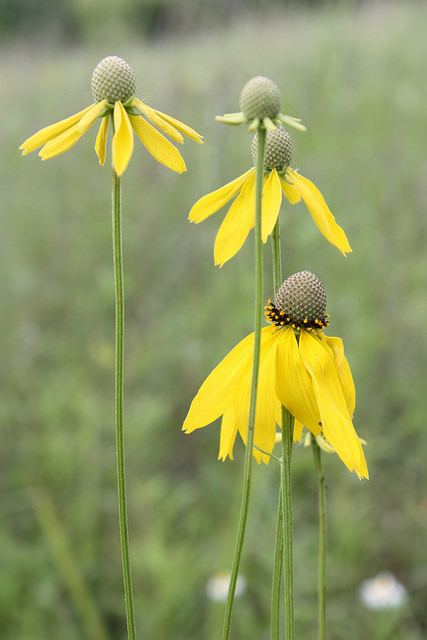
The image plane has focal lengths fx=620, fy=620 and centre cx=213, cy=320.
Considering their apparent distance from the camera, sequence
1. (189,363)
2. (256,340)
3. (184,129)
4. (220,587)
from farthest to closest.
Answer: (189,363) < (220,587) < (184,129) < (256,340)

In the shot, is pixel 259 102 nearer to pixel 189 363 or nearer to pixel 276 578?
pixel 276 578

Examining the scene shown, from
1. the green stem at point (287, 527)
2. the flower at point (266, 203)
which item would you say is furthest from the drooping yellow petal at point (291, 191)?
the green stem at point (287, 527)

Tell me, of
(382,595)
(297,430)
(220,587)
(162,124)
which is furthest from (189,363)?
(162,124)

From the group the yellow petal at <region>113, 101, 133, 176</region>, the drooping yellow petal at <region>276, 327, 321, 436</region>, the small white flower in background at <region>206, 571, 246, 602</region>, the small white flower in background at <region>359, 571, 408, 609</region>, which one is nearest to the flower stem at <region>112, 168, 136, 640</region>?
the yellow petal at <region>113, 101, 133, 176</region>

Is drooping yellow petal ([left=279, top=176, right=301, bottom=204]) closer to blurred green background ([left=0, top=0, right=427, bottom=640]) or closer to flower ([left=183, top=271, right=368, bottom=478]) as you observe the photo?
flower ([left=183, top=271, right=368, bottom=478])

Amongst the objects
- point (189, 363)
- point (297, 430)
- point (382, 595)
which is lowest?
point (382, 595)

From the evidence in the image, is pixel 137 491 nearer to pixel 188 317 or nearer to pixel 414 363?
pixel 188 317

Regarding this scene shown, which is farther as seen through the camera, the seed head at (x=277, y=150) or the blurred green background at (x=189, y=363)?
the blurred green background at (x=189, y=363)

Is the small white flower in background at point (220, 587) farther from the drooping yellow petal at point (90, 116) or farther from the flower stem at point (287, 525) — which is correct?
the drooping yellow petal at point (90, 116)
